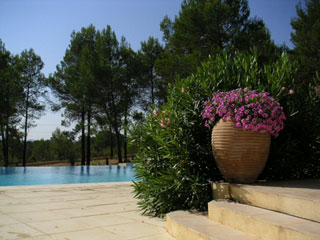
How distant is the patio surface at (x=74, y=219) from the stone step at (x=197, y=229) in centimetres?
15

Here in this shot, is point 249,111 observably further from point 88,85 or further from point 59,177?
point 88,85

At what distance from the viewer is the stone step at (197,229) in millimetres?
2434

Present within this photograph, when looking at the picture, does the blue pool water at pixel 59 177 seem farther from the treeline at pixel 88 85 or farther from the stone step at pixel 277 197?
the stone step at pixel 277 197

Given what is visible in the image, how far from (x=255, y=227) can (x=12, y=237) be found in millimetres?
2194

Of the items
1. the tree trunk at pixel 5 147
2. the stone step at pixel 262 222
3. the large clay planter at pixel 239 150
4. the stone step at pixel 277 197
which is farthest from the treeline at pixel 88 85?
the stone step at pixel 262 222

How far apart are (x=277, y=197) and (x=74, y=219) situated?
2.35m

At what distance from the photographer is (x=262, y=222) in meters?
2.34

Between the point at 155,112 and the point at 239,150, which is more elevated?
the point at 155,112

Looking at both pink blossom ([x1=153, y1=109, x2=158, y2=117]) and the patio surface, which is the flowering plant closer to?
pink blossom ([x1=153, y1=109, x2=158, y2=117])

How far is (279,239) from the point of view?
2152 mm

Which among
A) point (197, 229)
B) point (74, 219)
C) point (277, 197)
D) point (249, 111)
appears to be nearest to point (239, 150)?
point (249, 111)

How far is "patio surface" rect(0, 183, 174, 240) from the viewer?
3.05m

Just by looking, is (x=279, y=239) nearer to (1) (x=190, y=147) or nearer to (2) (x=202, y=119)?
(1) (x=190, y=147)

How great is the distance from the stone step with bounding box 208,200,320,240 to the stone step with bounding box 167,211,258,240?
0.06 metres
